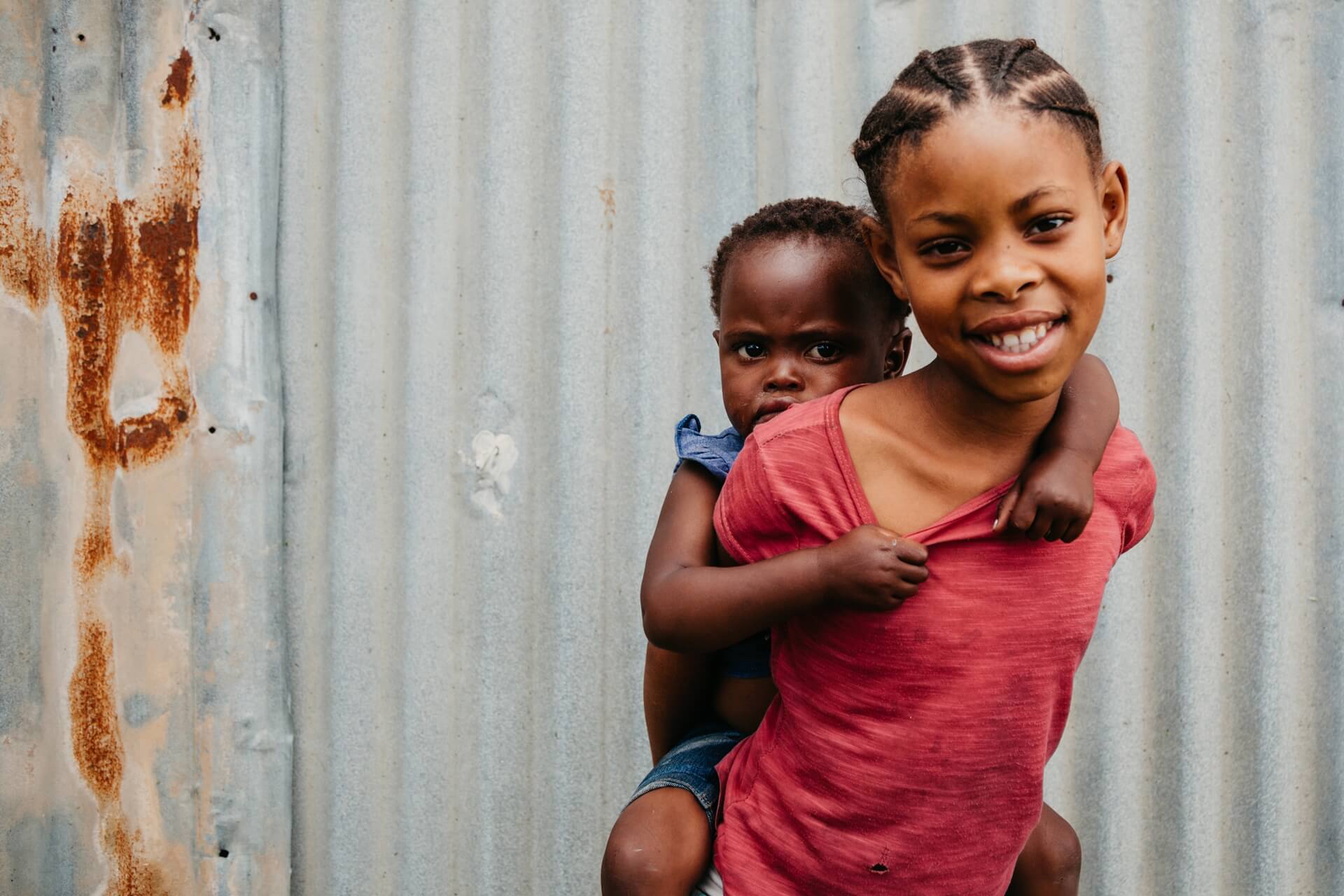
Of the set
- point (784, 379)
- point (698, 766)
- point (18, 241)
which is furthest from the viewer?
point (18, 241)

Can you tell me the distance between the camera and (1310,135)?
2.17 metres

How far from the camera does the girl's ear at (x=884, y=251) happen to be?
1.24m

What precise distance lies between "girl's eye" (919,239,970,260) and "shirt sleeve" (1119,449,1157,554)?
1.21 ft

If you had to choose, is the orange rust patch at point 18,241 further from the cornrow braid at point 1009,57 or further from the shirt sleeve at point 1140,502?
the shirt sleeve at point 1140,502

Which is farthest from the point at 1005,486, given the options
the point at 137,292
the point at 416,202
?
the point at 137,292

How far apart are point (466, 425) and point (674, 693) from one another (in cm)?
96

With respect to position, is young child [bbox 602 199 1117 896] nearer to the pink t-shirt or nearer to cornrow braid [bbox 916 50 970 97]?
the pink t-shirt

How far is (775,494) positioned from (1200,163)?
4.98 feet

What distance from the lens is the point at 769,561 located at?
1.20 m

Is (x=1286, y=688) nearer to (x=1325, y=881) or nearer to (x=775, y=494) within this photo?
(x=1325, y=881)

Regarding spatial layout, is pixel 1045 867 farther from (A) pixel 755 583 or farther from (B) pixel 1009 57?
(B) pixel 1009 57

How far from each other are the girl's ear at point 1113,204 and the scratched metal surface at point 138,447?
1764 mm

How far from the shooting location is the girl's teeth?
1121mm

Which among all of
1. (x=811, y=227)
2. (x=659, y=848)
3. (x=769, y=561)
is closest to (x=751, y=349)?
(x=811, y=227)
